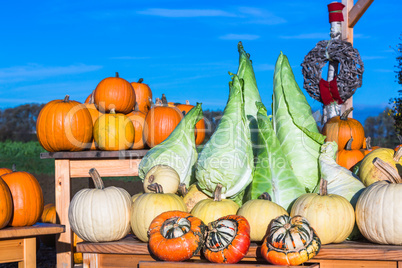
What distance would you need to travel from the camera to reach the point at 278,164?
2.90m

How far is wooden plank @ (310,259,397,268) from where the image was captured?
2357 mm

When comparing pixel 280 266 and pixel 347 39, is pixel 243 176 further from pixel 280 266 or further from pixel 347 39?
pixel 347 39

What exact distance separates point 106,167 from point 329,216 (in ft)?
9.97

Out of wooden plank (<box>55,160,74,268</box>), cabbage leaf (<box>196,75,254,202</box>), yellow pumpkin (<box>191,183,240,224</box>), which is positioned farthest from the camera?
wooden plank (<box>55,160,74,268</box>)

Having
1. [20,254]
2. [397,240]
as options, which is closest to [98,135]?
[20,254]

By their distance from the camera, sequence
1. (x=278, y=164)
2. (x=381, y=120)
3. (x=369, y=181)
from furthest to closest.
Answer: (x=381, y=120) → (x=369, y=181) → (x=278, y=164)

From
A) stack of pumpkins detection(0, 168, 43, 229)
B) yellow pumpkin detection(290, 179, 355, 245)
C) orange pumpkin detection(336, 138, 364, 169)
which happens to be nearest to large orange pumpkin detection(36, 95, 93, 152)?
stack of pumpkins detection(0, 168, 43, 229)

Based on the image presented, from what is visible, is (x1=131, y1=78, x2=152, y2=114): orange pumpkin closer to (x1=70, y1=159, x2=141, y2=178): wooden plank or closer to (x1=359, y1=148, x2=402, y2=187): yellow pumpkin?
(x1=70, y1=159, x2=141, y2=178): wooden plank

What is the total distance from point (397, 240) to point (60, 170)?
3572 millimetres

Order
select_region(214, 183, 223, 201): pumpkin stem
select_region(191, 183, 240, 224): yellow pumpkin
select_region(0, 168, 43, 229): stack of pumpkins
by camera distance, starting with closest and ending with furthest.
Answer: select_region(191, 183, 240, 224): yellow pumpkin → select_region(214, 183, 223, 201): pumpkin stem → select_region(0, 168, 43, 229): stack of pumpkins

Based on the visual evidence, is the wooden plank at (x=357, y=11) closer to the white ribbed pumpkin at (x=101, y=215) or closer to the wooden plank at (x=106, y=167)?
the wooden plank at (x=106, y=167)

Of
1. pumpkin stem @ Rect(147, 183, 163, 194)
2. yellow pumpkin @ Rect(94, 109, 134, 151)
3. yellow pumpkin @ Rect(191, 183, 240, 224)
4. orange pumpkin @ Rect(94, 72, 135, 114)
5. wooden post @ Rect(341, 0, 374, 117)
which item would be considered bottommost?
yellow pumpkin @ Rect(191, 183, 240, 224)

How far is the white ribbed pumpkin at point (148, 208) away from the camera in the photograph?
2682mm

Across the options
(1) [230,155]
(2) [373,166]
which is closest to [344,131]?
(2) [373,166]
